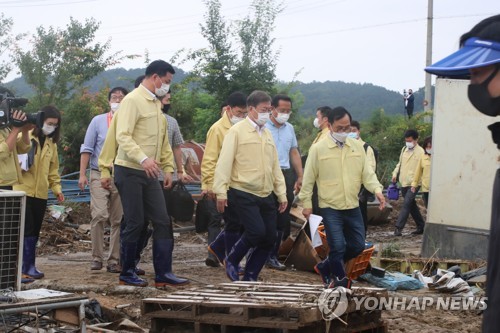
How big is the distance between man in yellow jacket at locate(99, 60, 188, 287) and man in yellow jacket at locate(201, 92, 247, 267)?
1.24 meters

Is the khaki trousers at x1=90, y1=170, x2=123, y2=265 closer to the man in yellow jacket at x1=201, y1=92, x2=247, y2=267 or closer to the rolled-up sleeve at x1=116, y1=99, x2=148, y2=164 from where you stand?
the man in yellow jacket at x1=201, y1=92, x2=247, y2=267

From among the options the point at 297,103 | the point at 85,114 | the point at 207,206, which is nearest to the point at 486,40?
the point at 207,206

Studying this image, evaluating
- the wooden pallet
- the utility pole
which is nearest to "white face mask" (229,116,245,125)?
the wooden pallet

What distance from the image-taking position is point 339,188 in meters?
8.86

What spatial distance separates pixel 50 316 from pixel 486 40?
396 cm

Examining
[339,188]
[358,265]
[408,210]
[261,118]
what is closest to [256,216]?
[339,188]

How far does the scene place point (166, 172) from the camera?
8.85 m

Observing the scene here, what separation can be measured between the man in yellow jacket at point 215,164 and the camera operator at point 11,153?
2268mm

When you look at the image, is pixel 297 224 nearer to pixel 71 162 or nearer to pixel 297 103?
pixel 71 162

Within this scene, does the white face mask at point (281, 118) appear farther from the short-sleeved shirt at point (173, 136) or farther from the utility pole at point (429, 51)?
the utility pole at point (429, 51)

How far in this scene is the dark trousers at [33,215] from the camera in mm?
9109

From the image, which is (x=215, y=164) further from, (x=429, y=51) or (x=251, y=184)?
(x=429, y=51)

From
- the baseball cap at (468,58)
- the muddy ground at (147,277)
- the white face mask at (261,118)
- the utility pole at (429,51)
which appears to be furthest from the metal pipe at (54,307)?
the utility pole at (429,51)

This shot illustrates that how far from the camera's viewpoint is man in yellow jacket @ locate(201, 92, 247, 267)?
9656mm
